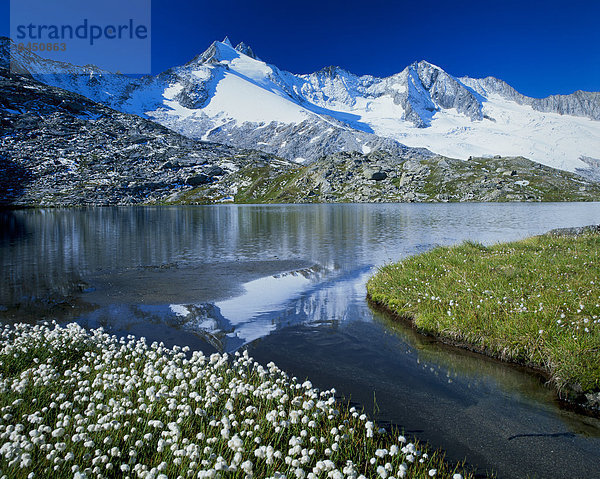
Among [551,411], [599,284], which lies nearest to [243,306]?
[551,411]

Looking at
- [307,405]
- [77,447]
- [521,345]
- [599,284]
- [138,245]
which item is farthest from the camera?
[138,245]

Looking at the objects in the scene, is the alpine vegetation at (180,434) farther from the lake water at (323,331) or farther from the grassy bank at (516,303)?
the grassy bank at (516,303)

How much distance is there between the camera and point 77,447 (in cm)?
657

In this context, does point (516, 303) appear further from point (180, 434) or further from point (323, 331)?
point (180, 434)

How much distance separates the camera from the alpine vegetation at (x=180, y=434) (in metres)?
5.70

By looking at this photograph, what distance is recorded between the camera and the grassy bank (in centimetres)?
1105

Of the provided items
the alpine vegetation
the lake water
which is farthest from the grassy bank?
the alpine vegetation

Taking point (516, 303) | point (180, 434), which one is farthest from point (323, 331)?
point (180, 434)

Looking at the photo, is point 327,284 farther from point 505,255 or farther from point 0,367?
point 0,367

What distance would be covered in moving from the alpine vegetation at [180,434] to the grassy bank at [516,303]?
245 inches

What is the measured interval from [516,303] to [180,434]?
42.8 ft

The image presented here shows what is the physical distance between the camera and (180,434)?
6.40 m

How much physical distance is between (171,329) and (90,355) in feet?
16.8

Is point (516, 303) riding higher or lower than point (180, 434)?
higher
